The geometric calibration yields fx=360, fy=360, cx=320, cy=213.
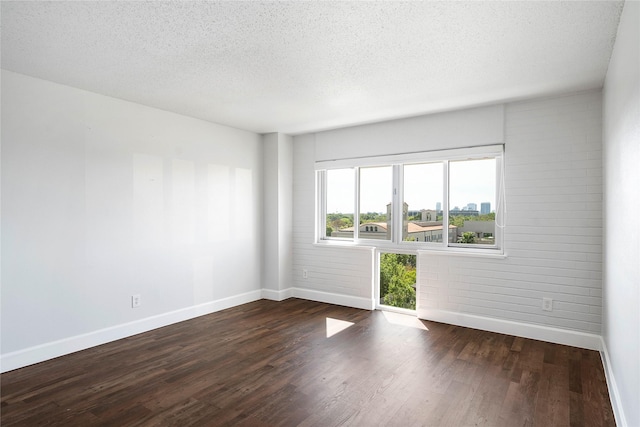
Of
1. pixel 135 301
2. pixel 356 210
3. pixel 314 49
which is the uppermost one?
pixel 314 49

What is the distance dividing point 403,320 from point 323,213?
2026 mm

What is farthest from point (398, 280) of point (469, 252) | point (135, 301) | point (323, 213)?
point (135, 301)

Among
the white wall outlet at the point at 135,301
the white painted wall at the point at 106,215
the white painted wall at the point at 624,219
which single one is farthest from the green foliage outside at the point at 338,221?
the white painted wall at the point at 624,219

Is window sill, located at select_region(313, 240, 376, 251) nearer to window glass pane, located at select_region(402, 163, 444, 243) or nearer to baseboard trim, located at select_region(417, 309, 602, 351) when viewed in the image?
window glass pane, located at select_region(402, 163, 444, 243)

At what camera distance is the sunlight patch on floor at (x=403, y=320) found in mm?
4273

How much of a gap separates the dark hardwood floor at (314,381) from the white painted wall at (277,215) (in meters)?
1.48

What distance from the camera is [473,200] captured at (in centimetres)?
431

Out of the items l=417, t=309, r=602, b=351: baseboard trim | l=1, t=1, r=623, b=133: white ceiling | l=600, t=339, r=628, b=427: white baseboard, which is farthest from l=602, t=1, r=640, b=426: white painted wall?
l=417, t=309, r=602, b=351: baseboard trim

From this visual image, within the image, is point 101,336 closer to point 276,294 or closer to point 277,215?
point 276,294

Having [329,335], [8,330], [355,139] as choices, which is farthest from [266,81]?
[8,330]

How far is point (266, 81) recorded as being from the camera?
11.0ft

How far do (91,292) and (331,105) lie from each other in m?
3.18

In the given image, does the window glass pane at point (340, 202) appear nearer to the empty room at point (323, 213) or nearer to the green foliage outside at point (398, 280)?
the empty room at point (323, 213)

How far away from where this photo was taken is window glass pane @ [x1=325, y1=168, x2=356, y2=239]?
539 cm
